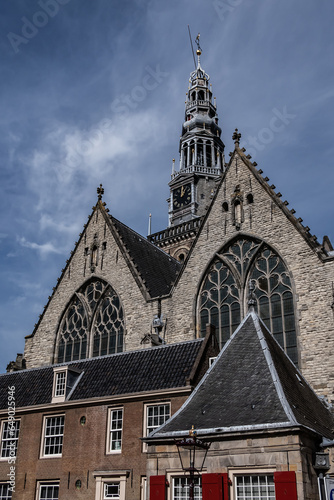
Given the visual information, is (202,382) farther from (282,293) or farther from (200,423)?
(282,293)

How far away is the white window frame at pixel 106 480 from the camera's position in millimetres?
14906

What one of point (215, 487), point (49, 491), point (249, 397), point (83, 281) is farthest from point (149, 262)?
point (215, 487)

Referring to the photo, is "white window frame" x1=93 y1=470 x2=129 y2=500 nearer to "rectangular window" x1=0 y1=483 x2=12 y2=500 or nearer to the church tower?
"rectangular window" x1=0 y1=483 x2=12 y2=500

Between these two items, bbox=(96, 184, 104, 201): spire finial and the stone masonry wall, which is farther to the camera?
bbox=(96, 184, 104, 201): spire finial

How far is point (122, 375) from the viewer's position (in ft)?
56.7

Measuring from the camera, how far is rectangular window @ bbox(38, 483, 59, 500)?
15.9 metres

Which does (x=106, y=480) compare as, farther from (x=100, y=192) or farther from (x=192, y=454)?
(x=100, y=192)

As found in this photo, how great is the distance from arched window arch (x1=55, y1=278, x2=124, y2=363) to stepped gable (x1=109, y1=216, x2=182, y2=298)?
5.54 feet

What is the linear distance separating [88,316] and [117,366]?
283 inches

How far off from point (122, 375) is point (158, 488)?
543 centimetres

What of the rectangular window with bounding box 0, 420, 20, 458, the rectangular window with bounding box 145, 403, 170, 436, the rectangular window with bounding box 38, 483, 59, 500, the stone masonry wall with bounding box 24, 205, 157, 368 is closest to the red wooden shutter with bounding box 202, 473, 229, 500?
the rectangular window with bounding box 145, 403, 170, 436

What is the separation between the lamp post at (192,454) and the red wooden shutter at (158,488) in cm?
59

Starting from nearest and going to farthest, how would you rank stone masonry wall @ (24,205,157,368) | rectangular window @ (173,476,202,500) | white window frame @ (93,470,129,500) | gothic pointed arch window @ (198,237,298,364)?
rectangular window @ (173,476,202,500)
white window frame @ (93,470,129,500)
gothic pointed arch window @ (198,237,298,364)
stone masonry wall @ (24,205,157,368)

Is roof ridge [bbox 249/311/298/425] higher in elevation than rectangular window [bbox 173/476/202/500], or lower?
higher
